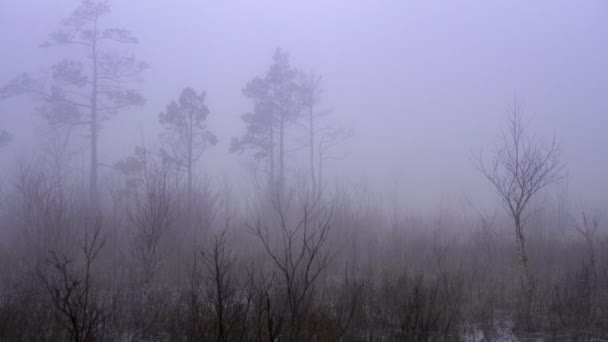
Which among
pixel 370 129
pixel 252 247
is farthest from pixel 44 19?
pixel 252 247

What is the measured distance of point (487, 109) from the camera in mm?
74688

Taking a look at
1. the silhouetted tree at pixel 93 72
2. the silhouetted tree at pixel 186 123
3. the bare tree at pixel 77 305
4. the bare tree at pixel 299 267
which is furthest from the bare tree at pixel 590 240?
the silhouetted tree at pixel 93 72

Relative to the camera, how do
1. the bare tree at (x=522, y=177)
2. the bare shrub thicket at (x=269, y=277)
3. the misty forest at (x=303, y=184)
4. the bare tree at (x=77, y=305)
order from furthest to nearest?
the bare tree at (x=522, y=177) → the misty forest at (x=303, y=184) → the bare shrub thicket at (x=269, y=277) → the bare tree at (x=77, y=305)

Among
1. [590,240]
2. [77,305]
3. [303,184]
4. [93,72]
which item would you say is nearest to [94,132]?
[93,72]

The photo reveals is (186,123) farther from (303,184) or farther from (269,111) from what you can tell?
(303,184)

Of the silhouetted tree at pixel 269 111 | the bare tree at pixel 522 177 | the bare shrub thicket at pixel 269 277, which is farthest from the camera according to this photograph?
the silhouetted tree at pixel 269 111

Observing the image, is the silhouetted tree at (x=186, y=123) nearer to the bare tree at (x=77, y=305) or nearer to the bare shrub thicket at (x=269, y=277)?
the bare shrub thicket at (x=269, y=277)

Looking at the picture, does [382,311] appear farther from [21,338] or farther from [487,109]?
[487,109]

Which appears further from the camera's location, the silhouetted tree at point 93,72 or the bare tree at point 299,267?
the silhouetted tree at point 93,72

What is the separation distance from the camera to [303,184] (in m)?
23.9

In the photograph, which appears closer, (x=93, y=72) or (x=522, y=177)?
(x=522, y=177)

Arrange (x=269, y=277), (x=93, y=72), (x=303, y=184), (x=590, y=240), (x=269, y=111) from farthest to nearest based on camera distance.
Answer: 1. (x=269, y=111)
2. (x=93, y=72)
3. (x=303, y=184)
4. (x=590, y=240)
5. (x=269, y=277)

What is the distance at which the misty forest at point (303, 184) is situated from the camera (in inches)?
312

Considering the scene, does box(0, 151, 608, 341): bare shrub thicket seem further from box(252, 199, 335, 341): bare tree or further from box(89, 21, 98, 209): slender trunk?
box(89, 21, 98, 209): slender trunk
